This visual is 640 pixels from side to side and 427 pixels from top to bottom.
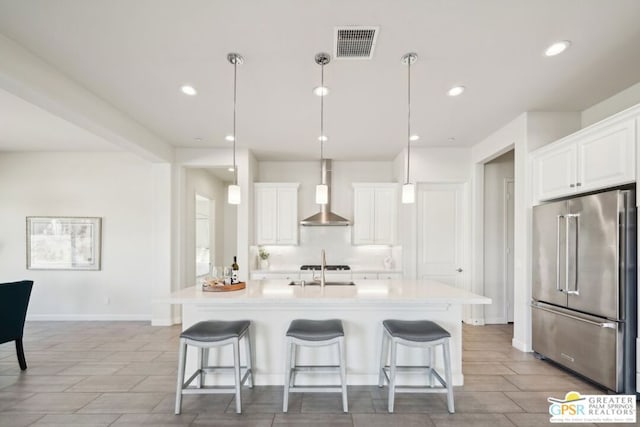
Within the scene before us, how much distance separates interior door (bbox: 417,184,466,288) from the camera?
5.05 meters

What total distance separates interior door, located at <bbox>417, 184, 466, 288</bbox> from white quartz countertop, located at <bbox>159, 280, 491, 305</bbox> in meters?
2.00

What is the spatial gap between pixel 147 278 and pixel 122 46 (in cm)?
396

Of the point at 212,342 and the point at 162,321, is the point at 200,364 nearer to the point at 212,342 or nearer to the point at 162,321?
the point at 212,342

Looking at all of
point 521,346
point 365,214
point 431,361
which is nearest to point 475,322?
point 521,346

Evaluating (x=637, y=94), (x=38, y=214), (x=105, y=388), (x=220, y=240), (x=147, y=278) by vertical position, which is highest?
(x=637, y=94)

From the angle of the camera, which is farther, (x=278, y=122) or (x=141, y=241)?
(x=141, y=241)

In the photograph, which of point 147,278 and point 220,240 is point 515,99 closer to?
point 147,278

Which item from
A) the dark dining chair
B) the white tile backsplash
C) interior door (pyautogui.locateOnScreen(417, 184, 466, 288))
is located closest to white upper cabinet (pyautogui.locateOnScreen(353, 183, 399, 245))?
the white tile backsplash

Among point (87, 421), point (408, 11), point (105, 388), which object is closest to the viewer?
point (408, 11)

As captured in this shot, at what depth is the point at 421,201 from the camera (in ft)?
16.8

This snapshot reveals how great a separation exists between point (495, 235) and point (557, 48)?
3208 millimetres

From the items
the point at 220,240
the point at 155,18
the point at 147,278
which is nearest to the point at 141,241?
the point at 147,278

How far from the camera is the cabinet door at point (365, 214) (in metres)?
5.38

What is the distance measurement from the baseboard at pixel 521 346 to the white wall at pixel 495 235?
1063 mm
